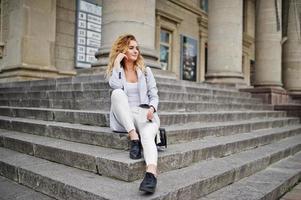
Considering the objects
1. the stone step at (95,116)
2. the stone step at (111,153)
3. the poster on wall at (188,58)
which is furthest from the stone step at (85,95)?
the poster on wall at (188,58)

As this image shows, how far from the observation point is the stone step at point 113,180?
9.62 ft

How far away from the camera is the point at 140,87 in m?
3.91

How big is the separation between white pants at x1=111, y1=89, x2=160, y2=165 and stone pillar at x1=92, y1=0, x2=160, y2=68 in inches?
126

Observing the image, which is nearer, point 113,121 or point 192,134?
point 113,121

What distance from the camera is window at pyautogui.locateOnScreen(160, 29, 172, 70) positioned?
1561 centimetres

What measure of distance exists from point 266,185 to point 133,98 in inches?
72.4

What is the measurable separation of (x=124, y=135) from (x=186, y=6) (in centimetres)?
1398

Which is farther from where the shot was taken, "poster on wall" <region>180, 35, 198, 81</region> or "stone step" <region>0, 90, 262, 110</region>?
"poster on wall" <region>180, 35, 198, 81</region>

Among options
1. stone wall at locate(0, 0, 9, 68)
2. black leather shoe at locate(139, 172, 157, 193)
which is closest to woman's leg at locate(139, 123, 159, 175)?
black leather shoe at locate(139, 172, 157, 193)

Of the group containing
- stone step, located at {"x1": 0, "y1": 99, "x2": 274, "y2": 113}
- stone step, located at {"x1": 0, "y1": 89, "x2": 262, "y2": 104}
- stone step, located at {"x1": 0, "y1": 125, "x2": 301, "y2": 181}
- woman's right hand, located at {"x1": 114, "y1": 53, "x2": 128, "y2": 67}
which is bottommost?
stone step, located at {"x1": 0, "y1": 125, "x2": 301, "y2": 181}

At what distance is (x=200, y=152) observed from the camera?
4.15 meters

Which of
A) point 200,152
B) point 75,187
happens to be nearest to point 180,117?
point 200,152

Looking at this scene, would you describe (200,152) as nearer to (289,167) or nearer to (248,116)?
(289,167)

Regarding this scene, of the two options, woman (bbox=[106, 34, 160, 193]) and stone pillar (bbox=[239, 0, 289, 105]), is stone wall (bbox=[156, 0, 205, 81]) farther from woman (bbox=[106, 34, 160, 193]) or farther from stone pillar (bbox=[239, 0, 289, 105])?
woman (bbox=[106, 34, 160, 193])
